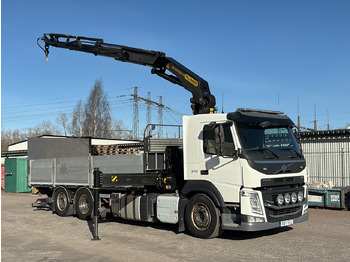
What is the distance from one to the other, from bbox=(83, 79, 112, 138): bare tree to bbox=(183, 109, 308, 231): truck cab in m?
45.6

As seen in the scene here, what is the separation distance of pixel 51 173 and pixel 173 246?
293 inches

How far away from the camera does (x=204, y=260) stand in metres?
7.01

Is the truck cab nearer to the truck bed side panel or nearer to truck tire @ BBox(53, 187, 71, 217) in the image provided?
the truck bed side panel

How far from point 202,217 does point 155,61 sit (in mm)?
5718

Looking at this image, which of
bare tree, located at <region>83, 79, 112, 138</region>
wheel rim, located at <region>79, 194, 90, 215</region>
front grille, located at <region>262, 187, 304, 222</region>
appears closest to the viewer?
front grille, located at <region>262, 187, 304, 222</region>

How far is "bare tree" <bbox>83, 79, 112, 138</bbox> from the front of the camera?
54.0 meters

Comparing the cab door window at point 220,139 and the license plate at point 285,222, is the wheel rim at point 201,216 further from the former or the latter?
the license plate at point 285,222

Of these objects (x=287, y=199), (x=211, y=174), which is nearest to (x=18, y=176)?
(x=211, y=174)

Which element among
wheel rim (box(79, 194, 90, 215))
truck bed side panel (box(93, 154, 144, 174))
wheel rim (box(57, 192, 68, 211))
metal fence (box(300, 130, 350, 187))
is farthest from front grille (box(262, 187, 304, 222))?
metal fence (box(300, 130, 350, 187))

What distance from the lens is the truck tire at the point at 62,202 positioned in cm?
1323

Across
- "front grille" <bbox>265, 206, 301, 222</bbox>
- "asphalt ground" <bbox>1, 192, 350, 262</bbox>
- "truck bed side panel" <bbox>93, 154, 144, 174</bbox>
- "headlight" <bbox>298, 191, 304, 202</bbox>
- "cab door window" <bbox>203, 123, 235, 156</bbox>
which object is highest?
"cab door window" <bbox>203, 123, 235, 156</bbox>

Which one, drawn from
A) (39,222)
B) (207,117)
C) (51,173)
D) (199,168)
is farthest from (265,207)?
(51,173)

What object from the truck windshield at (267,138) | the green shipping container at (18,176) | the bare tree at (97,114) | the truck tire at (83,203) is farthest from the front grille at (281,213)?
the bare tree at (97,114)

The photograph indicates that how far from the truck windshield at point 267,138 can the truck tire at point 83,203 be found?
600 centimetres
